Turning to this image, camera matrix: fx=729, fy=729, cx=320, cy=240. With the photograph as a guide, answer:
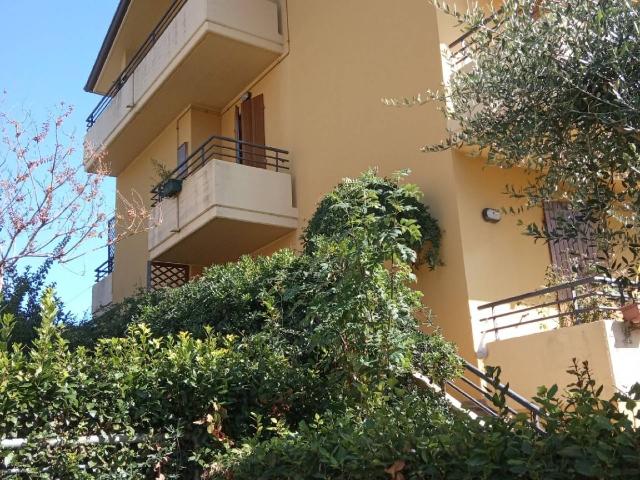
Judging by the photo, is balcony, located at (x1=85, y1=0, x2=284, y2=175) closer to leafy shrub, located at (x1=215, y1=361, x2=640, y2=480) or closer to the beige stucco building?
the beige stucco building

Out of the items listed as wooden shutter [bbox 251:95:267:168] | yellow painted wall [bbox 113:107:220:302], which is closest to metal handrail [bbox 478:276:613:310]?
wooden shutter [bbox 251:95:267:168]

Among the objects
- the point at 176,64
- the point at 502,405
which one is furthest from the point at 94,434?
the point at 176,64

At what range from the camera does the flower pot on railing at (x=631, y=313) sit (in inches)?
303

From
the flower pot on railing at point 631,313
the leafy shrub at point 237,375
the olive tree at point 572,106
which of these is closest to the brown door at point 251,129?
the leafy shrub at point 237,375

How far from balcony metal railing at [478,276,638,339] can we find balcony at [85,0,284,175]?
24.6ft

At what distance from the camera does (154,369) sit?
5.90m

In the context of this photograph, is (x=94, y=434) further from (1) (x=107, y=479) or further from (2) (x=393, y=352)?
(2) (x=393, y=352)

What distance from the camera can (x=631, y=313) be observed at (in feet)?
25.4

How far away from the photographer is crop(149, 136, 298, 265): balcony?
12.6 m

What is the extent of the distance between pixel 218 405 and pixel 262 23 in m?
10.3

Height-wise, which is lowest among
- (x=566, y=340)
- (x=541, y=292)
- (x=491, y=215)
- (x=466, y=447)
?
(x=466, y=447)

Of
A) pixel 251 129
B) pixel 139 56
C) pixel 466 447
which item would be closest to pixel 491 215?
pixel 251 129

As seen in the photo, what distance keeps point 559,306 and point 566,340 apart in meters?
2.17

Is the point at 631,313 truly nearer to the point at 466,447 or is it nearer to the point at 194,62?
the point at 466,447
